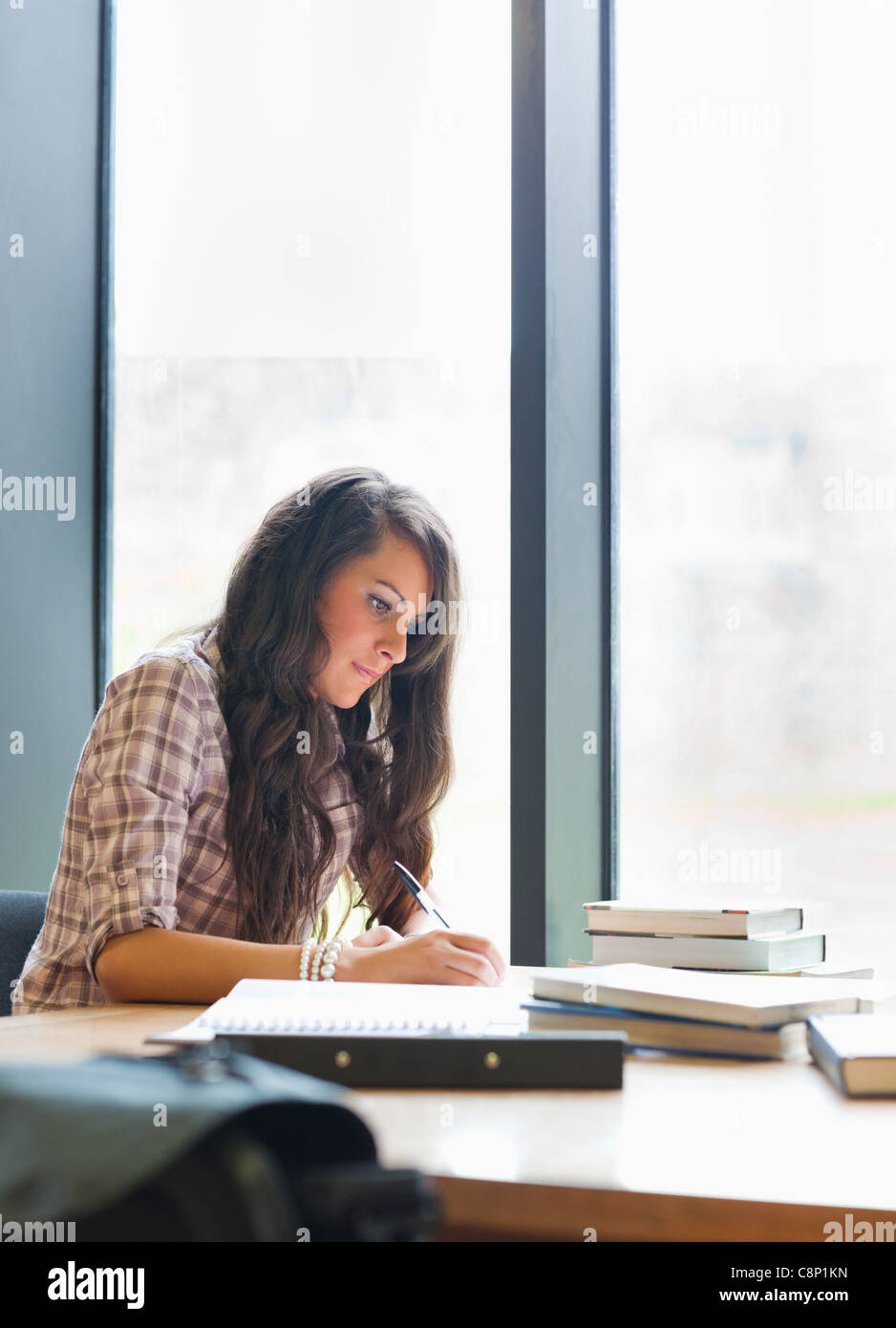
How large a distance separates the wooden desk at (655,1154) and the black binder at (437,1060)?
1cm

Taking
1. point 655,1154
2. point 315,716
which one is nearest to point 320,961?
point 315,716

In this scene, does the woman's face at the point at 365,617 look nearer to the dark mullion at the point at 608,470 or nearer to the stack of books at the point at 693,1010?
the dark mullion at the point at 608,470

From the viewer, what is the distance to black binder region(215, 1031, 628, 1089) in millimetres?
856

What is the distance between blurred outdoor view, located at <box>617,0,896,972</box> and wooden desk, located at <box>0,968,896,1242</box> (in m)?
1.12

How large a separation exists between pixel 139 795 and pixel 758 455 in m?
1.24

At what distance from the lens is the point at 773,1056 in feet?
3.25

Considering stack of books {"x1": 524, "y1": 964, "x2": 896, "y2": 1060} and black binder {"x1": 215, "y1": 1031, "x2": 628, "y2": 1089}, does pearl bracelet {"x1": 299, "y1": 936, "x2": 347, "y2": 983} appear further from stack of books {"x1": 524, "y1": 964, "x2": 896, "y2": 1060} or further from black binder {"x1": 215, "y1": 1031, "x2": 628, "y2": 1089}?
Answer: black binder {"x1": 215, "y1": 1031, "x2": 628, "y2": 1089}

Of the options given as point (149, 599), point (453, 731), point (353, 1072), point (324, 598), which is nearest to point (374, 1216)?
point (353, 1072)

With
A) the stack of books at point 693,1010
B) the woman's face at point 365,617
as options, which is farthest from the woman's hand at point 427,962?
the woman's face at point 365,617

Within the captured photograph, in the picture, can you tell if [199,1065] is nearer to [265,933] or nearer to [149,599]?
[265,933]

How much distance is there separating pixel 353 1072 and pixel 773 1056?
37cm

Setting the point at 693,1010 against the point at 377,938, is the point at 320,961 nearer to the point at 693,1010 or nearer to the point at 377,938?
the point at 377,938

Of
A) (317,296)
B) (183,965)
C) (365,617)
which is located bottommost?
(183,965)

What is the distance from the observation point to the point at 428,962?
1224 mm
